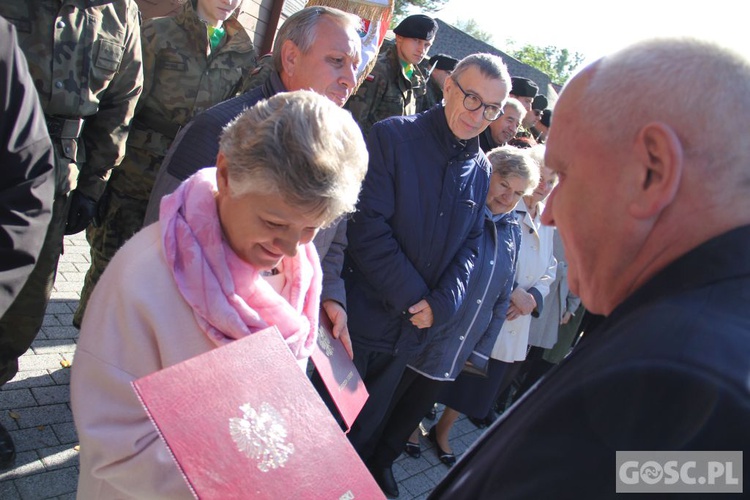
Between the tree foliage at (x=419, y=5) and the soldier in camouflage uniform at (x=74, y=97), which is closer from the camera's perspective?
the soldier in camouflage uniform at (x=74, y=97)

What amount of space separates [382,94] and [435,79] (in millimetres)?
1321

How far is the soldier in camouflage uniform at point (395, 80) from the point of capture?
5086 mm

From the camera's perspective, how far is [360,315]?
3.09 m

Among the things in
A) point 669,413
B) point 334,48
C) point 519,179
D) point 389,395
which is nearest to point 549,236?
point 519,179

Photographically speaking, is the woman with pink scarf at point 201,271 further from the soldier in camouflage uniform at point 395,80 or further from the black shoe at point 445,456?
the soldier in camouflage uniform at point 395,80

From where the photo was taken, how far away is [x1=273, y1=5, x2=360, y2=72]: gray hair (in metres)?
2.62

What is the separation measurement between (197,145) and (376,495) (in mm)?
1527

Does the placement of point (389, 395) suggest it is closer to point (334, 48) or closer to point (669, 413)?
point (334, 48)

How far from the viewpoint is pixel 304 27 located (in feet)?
8.66

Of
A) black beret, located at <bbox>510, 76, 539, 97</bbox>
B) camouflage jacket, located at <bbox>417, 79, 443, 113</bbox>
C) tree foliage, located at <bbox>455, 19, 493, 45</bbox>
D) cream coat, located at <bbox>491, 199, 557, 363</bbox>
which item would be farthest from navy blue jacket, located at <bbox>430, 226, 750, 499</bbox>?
tree foliage, located at <bbox>455, 19, 493, 45</bbox>

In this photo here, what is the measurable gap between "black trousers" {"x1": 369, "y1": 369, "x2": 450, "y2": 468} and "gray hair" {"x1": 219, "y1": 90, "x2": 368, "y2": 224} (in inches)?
89.8

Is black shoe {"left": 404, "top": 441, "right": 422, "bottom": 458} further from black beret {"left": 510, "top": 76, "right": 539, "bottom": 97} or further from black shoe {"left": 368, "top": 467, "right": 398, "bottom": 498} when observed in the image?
black beret {"left": 510, "top": 76, "right": 539, "bottom": 97}

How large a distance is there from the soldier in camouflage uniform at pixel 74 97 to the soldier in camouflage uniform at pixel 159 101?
32 cm

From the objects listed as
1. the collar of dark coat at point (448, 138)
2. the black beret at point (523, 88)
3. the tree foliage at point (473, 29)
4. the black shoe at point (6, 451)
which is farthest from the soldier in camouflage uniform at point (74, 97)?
the tree foliage at point (473, 29)
